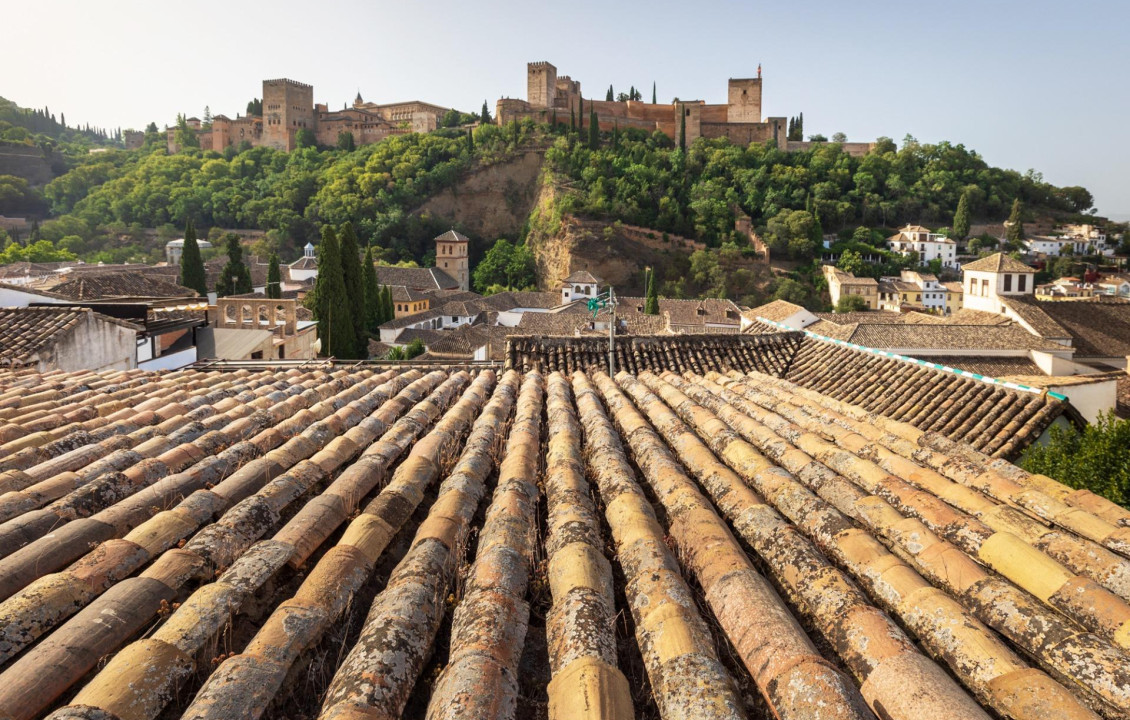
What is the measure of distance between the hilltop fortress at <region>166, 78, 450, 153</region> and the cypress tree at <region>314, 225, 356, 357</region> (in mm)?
60644

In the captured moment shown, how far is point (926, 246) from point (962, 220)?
7.29 metres

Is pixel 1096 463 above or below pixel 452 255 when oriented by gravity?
below

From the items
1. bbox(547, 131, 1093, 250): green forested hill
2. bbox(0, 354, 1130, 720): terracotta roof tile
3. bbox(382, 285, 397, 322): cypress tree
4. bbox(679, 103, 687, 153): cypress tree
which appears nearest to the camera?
bbox(0, 354, 1130, 720): terracotta roof tile

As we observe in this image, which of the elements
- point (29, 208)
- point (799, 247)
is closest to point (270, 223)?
point (29, 208)

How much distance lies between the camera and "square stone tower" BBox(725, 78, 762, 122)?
8431 centimetres

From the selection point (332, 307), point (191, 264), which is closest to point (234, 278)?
point (191, 264)

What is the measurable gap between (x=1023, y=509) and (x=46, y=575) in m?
4.34

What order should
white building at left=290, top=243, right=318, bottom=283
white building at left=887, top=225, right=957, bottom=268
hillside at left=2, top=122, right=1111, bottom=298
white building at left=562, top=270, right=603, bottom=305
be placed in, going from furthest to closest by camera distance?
white building at left=887, top=225, right=957, bottom=268 < hillside at left=2, top=122, right=1111, bottom=298 < white building at left=290, top=243, right=318, bottom=283 < white building at left=562, top=270, right=603, bottom=305

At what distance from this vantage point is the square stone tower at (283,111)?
288 feet

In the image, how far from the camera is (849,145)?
301 ft

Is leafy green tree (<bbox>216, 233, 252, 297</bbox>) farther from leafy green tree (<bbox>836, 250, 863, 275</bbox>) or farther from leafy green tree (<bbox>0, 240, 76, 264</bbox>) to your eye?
leafy green tree (<bbox>836, 250, 863, 275</bbox>)

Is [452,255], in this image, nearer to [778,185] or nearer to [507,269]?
[507,269]

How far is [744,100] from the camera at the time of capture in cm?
8462

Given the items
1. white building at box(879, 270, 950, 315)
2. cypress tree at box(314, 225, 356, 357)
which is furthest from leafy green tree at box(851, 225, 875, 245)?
cypress tree at box(314, 225, 356, 357)
